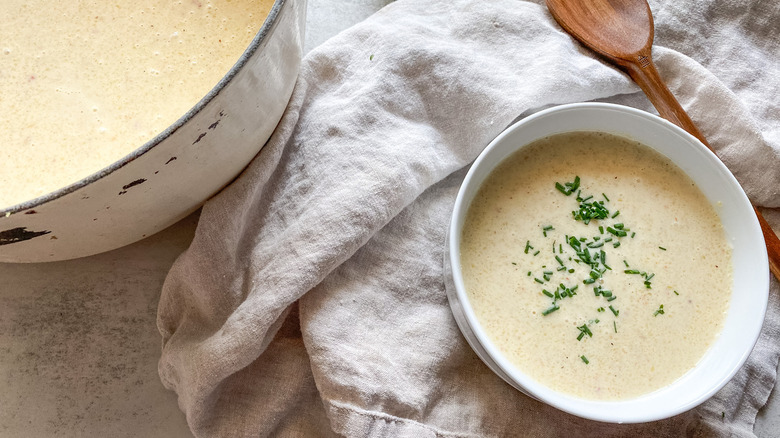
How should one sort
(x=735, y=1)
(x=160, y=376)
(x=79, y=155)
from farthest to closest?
(x=735, y=1) < (x=160, y=376) < (x=79, y=155)

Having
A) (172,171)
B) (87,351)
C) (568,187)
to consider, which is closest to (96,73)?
(172,171)

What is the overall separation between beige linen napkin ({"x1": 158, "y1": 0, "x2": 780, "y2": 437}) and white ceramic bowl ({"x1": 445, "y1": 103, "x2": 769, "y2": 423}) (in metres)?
0.07

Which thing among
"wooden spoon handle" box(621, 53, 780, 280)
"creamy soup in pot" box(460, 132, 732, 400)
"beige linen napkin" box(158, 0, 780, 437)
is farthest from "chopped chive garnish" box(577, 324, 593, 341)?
"wooden spoon handle" box(621, 53, 780, 280)

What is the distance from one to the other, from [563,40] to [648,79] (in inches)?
6.5

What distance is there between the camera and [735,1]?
53.4 inches

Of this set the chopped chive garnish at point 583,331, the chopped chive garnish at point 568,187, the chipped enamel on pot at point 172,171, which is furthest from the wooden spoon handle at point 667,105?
the chipped enamel on pot at point 172,171

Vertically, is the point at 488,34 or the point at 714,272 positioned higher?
the point at 488,34

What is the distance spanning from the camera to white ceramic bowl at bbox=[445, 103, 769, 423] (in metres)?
1.11

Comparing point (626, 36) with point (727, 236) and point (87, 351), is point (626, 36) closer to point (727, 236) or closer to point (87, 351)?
point (727, 236)

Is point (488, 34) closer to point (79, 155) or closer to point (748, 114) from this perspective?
point (748, 114)

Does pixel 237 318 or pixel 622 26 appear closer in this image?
pixel 237 318

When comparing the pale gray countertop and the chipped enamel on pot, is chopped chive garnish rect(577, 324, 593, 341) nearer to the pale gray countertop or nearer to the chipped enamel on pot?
the pale gray countertop

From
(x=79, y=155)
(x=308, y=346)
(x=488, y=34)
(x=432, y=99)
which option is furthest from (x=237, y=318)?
(x=488, y=34)

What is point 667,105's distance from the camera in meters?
1.28
